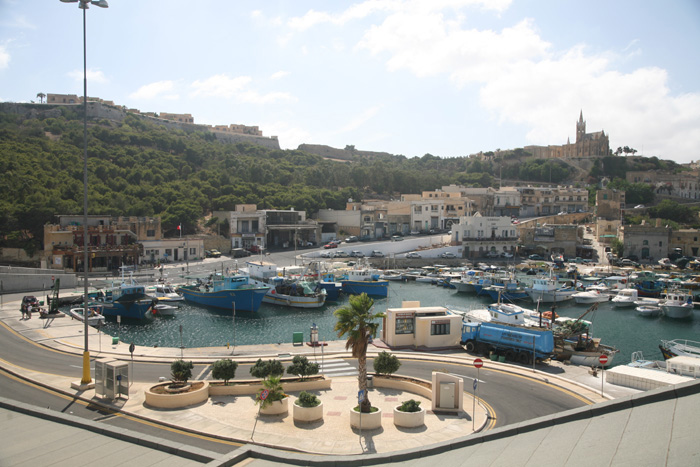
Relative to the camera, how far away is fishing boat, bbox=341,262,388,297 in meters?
45.2

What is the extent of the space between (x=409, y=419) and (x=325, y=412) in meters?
2.55

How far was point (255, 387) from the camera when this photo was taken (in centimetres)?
1614

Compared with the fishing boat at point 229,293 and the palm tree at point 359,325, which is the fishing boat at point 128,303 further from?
the palm tree at point 359,325

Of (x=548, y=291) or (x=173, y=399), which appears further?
(x=548, y=291)

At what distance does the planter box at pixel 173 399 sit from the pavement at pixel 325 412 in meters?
0.23

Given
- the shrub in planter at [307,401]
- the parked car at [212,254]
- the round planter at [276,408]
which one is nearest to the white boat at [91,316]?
the round planter at [276,408]

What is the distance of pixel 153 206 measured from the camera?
63.5 meters

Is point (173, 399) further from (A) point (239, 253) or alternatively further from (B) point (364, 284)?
(A) point (239, 253)

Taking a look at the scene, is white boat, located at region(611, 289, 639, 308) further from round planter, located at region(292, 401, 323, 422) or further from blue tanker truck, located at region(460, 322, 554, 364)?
round planter, located at region(292, 401, 323, 422)

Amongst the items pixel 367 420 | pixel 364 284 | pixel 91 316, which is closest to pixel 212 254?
pixel 364 284

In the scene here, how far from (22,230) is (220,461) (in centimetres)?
5181

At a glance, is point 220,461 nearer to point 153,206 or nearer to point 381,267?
point 381,267

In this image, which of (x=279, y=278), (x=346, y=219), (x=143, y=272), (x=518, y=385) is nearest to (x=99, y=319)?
(x=279, y=278)

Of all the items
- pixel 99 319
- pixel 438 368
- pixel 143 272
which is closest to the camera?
pixel 438 368
